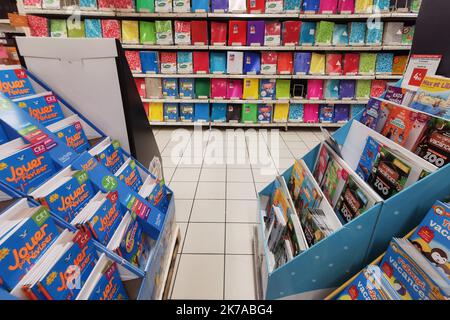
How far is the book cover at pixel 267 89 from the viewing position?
434 cm

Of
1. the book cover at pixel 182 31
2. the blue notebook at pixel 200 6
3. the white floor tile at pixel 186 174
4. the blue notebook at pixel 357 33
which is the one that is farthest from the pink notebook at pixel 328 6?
the white floor tile at pixel 186 174

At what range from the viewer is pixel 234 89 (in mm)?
4402

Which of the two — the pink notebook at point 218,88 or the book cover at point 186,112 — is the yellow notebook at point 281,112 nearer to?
the pink notebook at point 218,88

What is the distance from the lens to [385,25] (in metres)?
3.96

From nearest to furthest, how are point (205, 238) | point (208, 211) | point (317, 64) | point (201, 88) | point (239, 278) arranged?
point (239, 278), point (205, 238), point (208, 211), point (317, 64), point (201, 88)

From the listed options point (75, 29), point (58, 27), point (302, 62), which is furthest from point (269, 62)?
point (58, 27)

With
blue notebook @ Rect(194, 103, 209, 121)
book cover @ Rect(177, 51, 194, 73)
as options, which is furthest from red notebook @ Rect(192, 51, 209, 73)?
blue notebook @ Rect(194, 103, 209, 121)

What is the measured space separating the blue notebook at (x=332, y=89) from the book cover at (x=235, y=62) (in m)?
1.50

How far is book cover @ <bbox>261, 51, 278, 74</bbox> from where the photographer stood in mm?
4164

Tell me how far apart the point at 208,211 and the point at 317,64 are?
3.21 m

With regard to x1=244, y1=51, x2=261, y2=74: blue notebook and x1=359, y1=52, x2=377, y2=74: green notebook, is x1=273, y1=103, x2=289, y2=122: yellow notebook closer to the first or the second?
x1=244, y1=51, x2=261, y2=74: blue notebook

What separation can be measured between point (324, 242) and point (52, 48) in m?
1.72

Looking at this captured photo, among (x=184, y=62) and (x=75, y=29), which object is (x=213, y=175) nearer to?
(x=184, y=62)
